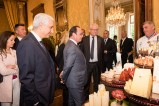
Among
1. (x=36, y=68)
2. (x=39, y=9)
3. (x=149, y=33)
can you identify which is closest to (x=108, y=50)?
(x=149, y=33)

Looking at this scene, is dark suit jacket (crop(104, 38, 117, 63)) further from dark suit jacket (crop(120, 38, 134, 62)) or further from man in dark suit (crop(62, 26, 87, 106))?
man in dark suit (crop(62, 26, 87, 106))

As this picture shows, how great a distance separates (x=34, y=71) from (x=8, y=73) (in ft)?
4.06

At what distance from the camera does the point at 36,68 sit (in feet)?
6.75

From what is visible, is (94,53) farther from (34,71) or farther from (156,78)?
(156,78)

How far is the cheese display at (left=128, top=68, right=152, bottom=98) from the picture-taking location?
178 centimetres

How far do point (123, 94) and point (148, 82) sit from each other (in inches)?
15.6

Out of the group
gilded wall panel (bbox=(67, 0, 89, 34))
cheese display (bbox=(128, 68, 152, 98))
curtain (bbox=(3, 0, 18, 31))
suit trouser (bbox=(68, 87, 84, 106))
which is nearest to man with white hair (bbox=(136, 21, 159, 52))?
suit trouser (bbox=(68, 87, 84, 106))

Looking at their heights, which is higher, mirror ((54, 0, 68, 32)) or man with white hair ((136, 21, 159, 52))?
mirror ((54, 0, 68, 32))

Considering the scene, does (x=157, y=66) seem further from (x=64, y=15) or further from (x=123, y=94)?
(x=64, y=15)

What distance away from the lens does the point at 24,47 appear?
6.72 feet

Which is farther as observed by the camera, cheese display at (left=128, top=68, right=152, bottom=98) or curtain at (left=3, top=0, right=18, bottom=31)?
curtain at (left=3, top=0, right=18, bottom=31)

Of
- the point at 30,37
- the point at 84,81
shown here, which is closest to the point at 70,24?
the point at 84,81

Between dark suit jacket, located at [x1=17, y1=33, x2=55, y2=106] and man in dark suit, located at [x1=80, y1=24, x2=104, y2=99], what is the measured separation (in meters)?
3.18

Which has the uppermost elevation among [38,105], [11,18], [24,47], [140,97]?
[11,18]
